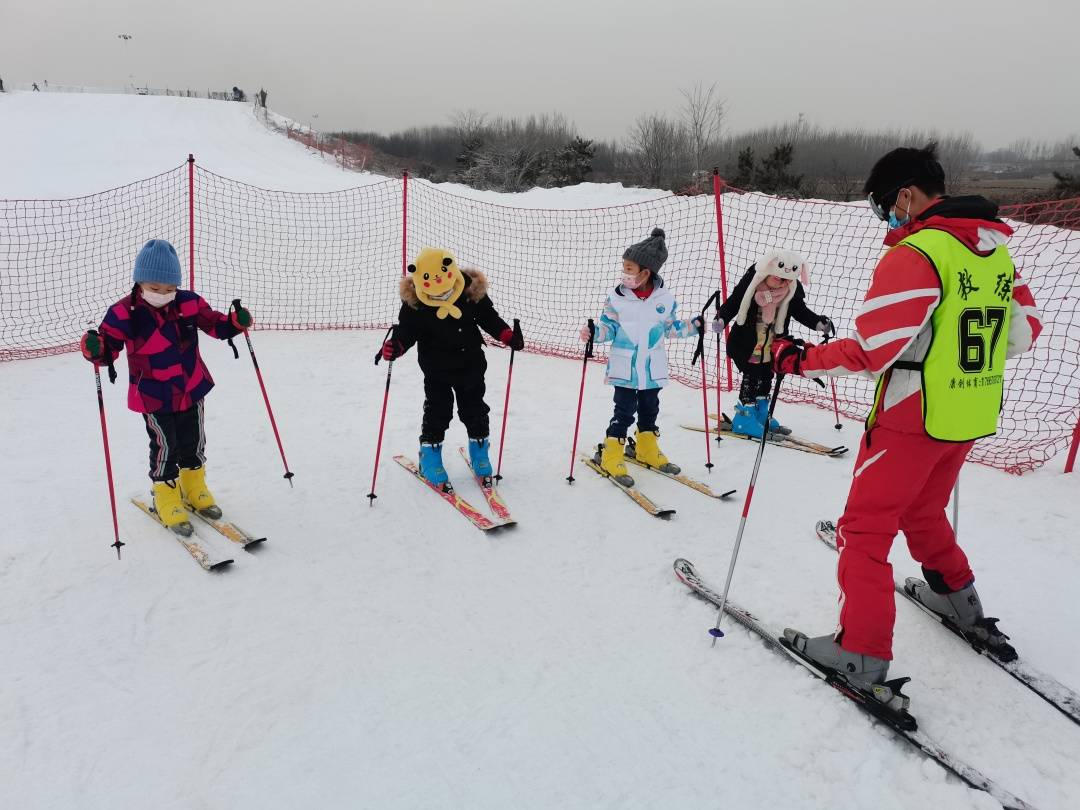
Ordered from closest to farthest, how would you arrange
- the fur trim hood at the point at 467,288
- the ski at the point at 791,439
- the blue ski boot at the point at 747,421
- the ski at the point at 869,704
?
the ski at the point at 869,704 → the fur trim hood at the point at 467,288 → the ski at the point at 791,439 → the blue ski boot at the point at 747,421

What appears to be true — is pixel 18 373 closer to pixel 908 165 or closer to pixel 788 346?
pixel 788 346

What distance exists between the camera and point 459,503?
4.22 meters

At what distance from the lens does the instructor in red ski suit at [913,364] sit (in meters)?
2.24

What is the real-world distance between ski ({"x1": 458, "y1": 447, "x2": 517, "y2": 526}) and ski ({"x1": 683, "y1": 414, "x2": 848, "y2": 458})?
7.09ft

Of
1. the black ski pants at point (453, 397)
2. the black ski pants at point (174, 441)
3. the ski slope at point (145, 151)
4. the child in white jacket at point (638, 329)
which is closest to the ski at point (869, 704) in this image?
the child in white jacket at point (638, 329)

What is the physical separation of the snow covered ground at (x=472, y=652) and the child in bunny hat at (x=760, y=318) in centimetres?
69

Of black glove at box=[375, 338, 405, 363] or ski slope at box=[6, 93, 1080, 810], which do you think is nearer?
ski slope at box=[6, 93, 1080, 810]

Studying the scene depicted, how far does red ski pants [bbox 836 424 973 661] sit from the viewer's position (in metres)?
2.42

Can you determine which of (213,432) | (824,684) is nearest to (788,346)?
(824,684)

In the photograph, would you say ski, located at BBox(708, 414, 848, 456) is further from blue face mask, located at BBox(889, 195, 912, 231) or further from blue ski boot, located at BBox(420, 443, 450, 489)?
blue face mask, located at BBox(889, 195, 912, 231)

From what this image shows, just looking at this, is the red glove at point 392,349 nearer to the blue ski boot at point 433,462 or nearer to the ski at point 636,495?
the blue ski boot at point 433,462

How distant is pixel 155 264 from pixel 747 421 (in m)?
4.50

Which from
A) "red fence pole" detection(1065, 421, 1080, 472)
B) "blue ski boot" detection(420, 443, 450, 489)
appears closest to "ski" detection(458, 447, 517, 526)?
"blue ski boot" detection(420, 443, 450, 489)

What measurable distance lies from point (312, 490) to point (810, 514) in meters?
3.45
